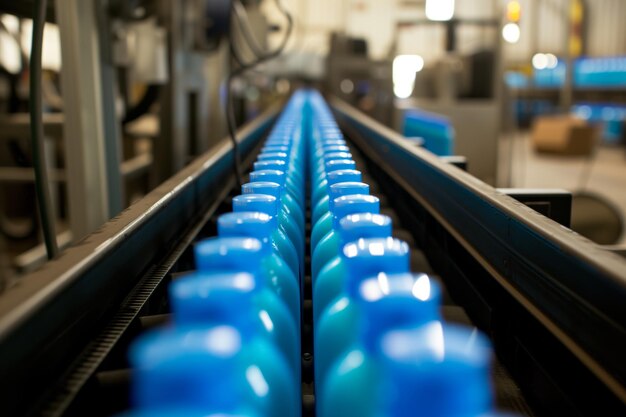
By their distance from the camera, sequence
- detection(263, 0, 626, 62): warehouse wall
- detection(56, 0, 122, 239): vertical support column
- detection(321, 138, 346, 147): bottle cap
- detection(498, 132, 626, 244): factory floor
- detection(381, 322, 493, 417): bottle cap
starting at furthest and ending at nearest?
detection(263, 0, 626, 62): warehouse wall
detection(498, 132, 626, 244): factory floor
detection(56, 0, 122, 239): vertical support column
detection(321, 138, 346, 147): bottle cap
detection(381, 322, 493, 417): bottle cap

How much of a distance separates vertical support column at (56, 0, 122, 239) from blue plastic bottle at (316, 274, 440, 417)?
124 centimetres

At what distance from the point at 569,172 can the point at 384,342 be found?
6473mm

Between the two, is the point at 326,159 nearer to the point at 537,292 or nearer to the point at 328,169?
the point at 328,169

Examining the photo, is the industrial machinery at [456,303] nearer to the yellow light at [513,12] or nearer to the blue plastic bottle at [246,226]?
the blue plastic bottle at [246,226]

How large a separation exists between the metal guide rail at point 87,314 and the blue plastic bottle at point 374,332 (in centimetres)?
18

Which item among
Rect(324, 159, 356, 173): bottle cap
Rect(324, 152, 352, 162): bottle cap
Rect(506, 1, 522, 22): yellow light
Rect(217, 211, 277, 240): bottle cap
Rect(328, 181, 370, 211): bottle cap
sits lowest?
Rect(217, 211, 277, 240): bottle cap

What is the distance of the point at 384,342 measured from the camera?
279 millimetres

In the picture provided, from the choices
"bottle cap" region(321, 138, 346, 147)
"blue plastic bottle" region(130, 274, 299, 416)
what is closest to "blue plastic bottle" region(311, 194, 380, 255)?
"blue plastic bottle" region(130, 274, 299, 416)

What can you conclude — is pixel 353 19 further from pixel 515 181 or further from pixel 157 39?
pixel 157 39

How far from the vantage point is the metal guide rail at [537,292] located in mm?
396

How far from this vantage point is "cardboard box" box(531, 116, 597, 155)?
19.8 feet

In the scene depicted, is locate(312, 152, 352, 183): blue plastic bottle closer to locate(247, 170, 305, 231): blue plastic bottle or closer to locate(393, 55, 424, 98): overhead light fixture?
locate(247, 170, 305, 231): blue plastic bottle

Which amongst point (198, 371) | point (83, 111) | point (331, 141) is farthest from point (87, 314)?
point (83, 111)

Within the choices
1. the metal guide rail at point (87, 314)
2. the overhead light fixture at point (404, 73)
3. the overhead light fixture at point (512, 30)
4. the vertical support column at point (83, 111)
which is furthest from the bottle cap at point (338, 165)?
the overhead light fixture at point (404, 73)
